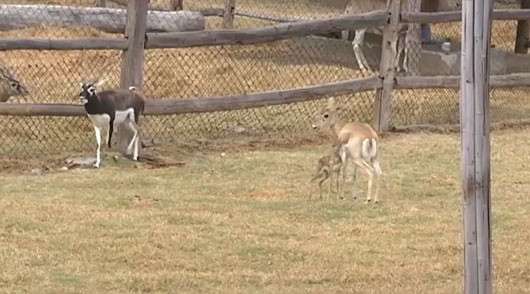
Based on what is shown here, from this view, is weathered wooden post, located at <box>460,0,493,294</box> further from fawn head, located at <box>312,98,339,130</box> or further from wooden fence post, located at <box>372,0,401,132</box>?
wooden fence post, located at <box>372,0,401,132</box>

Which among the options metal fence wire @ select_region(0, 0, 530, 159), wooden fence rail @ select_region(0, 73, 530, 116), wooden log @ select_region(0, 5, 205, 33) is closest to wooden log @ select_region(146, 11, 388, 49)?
wooden fence rail @ select_region(0, 73, 530, 116)

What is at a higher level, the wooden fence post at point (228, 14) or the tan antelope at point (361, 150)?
the tan antelope at point (361, 150)

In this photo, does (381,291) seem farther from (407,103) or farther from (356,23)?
(407,103)

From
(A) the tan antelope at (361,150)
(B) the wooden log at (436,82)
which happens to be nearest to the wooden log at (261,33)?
(B) the wooden log at (436,82)

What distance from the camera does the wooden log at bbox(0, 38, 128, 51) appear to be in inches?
433

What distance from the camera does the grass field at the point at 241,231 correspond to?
7.28 m

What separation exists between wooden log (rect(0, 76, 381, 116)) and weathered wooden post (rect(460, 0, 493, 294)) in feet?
20.9

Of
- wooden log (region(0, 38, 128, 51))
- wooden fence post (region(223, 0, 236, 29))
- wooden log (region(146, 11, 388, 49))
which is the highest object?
wooden log (region(0, 38, 128, 51))

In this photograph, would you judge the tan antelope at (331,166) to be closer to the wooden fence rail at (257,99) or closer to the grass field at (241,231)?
the grass field at (241,231)

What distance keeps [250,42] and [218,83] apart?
2.95 meters

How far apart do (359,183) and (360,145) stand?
1124 millimetres

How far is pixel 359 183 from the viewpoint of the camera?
10.7 m

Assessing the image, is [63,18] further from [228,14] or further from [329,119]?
[329,119]

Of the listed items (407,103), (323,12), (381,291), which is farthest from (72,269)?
(323,12)
